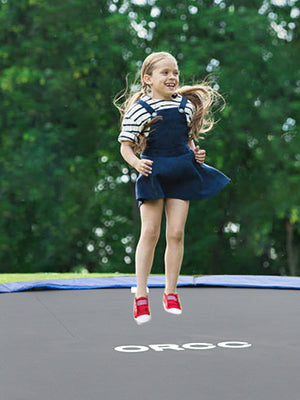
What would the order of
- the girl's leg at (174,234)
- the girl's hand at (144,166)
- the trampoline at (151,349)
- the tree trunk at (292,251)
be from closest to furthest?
the trampoline at (151,349) → the girl's hand at (144,166) → the girl's leg at (174,234) → the tree trunk at (292,251)

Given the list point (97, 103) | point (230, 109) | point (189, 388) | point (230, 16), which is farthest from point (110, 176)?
point (189, 388)

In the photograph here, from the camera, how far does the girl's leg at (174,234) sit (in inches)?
85.1

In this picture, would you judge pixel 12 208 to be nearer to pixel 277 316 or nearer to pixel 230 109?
pixel 230 109

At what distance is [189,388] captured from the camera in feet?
4.34

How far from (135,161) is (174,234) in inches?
12.1

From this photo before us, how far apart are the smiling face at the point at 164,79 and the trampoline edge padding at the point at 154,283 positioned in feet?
4.99

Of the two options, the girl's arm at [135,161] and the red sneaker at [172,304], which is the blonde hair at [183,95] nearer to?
the girl's arm at [135,161]

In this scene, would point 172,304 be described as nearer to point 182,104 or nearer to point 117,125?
point 182,104

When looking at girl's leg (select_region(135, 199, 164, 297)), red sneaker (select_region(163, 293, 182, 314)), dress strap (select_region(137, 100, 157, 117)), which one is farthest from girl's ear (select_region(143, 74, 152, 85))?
red sneaker (select_region(163, 293, 182, 314))

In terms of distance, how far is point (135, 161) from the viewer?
207 cm

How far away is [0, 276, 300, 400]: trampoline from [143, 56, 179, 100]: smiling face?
2.67 ft

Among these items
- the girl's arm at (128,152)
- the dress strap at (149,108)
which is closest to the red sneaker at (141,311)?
the girl's arm at (128,152)

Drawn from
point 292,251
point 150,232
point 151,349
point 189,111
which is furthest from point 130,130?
point 292,251

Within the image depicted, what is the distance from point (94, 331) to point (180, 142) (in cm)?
72
